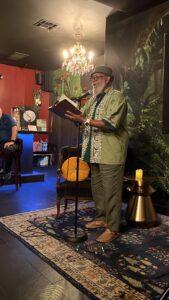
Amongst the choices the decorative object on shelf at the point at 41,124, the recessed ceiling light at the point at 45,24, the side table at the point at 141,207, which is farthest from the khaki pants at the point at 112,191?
the decorative object on shelf at the point at 41,124

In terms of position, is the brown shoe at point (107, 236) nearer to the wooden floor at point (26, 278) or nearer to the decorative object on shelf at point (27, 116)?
the wooden floor at point (26, 278)

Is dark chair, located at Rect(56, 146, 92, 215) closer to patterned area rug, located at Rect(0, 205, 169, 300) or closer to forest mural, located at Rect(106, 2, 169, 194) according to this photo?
patterned area rug, located at Rect(0, 205, 169, 300)

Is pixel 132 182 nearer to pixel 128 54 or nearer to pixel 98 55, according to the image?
pixel 128 54

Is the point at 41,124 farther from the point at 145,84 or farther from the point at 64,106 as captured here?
the point at 64,106

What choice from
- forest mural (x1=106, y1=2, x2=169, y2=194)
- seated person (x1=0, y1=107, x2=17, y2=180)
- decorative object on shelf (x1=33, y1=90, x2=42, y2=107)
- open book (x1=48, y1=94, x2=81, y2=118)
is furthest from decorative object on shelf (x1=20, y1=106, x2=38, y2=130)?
open book (x1=48, y1=94, x2=81, y2=118)

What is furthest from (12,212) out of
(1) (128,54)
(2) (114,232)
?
(1) (128,54)

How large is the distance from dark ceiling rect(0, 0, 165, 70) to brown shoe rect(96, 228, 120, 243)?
101 inches

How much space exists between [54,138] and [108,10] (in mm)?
4233

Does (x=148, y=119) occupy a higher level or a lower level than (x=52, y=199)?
higher

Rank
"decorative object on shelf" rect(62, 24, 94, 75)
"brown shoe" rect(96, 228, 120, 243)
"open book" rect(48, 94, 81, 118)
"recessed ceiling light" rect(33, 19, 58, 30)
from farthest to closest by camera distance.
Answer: "decorative object on shelf" rect(62, 24, 94, 75) < "recessed ceiling light" rect(33, 19, 58, 30) < "brown shoe" rect(96, 228, 120, 243) < "open book" rect(48, 94, 81, 118)

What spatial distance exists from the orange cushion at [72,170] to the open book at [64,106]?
833 millimetres

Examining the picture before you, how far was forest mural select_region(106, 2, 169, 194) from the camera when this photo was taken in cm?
330

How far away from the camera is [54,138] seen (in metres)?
7.68

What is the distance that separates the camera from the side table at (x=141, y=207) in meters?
2.84
